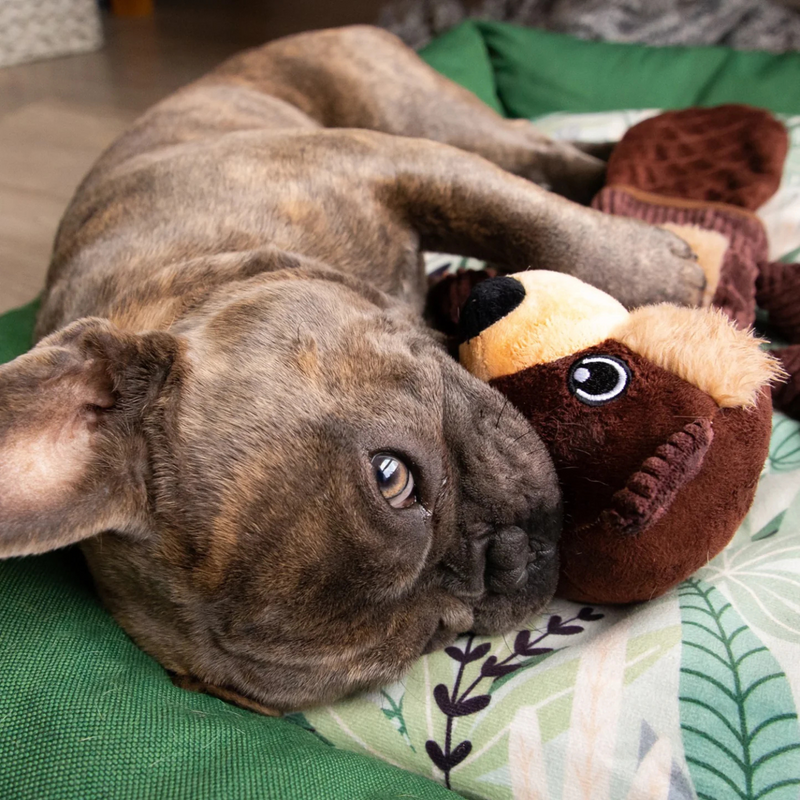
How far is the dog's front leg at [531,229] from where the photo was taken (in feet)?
6.02

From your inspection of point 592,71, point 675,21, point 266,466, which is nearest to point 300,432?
point 266,466

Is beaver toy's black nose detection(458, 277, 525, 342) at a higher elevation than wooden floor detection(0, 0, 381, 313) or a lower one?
higher

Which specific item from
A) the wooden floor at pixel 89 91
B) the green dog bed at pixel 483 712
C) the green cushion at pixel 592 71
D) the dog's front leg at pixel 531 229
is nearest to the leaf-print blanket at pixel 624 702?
the green dog bed at pixel 483 712

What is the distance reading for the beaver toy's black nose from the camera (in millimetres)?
1478

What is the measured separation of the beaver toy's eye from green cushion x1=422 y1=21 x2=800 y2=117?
2.58 metres

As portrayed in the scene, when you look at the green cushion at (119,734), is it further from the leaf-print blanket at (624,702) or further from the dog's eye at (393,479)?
the dog's eye at (393,479)

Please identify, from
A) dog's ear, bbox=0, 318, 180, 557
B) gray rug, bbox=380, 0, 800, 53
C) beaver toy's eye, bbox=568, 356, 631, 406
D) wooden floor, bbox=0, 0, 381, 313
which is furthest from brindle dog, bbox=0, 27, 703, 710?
gray rug, bbox=380, 0, 800, 53

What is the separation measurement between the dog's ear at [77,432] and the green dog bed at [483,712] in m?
0.25

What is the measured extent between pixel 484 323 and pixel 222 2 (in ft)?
24.6

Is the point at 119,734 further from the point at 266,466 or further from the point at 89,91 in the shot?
the point at 89,91

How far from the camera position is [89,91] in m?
5.02

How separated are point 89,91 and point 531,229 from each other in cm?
425

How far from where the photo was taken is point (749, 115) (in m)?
2.63

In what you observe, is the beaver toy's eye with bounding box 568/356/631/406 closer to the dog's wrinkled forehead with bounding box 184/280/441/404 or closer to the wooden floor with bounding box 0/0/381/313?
the dog's wrinkled forehead with bounding box 184/280/441/404
